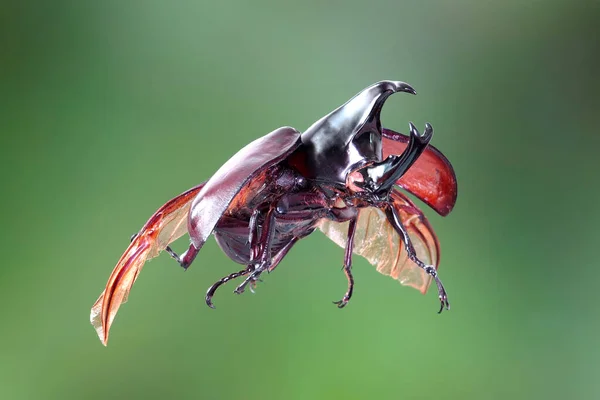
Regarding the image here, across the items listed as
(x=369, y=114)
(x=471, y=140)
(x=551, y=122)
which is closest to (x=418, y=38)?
(x=471, y=140)

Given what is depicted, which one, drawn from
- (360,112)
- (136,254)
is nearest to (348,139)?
(360,112)

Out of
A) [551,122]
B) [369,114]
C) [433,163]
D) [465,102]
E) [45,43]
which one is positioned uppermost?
[45,43]

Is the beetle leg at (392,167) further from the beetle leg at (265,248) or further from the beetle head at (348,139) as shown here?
the beetle leg at (265,248)

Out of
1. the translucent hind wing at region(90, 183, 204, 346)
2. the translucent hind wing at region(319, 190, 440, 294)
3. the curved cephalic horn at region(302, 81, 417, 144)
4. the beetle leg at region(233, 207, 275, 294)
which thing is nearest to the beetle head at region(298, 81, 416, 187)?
the curved cephalic horn at region(302, 81, 417, 144)

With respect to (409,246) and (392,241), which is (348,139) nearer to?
(409,246)

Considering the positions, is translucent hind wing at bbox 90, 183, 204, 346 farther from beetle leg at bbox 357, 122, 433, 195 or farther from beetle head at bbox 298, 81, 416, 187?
beetle leg at bbox 357, 122, 433, 195

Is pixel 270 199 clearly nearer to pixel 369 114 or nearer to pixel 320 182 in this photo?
pixel 320 182

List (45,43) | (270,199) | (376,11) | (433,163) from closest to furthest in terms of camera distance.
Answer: (270,199), (433,163), (45,43), (376,11)

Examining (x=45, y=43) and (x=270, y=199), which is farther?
(x=45, y=43)
